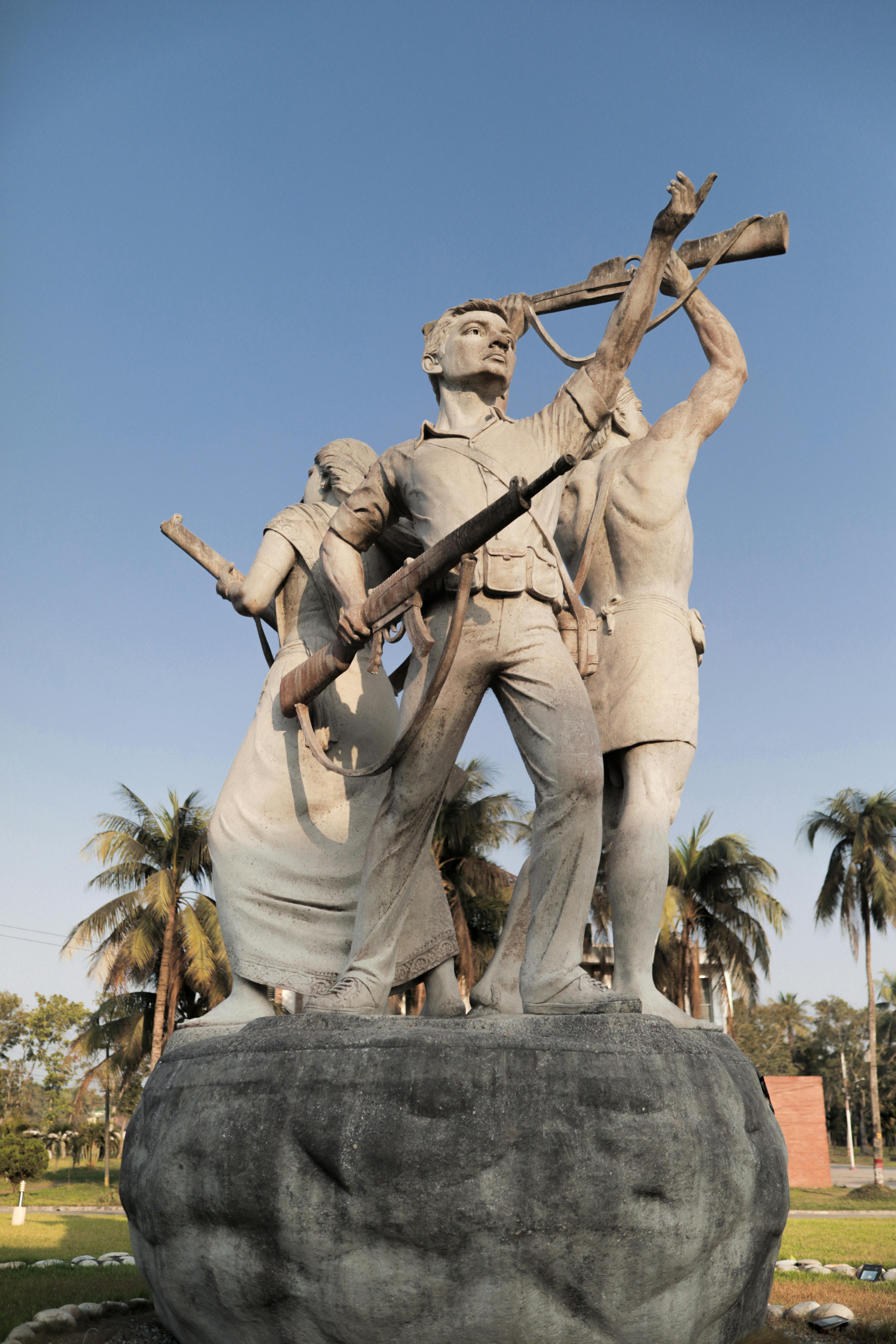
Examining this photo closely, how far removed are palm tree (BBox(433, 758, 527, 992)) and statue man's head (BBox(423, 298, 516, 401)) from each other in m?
17.3

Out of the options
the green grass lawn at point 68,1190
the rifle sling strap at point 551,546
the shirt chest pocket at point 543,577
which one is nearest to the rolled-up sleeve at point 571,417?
the rifle sling strap at point 551,546

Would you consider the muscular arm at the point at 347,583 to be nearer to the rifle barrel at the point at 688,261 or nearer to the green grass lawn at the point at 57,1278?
the rifle barrel at the point at 688,261

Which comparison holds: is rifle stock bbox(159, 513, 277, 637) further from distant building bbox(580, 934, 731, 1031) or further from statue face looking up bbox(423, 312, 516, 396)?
distant building bbox(580, 934, 731, 1031)

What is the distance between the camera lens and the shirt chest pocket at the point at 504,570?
378 centimetres

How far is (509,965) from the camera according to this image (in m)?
4.17

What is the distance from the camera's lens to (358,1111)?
300cm

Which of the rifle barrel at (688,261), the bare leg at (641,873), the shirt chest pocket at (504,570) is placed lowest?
the bare leg at (641,873)

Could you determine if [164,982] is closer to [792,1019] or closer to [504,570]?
[504,570]

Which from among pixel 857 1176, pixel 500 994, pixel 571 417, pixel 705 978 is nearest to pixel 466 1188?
pixel 500 994

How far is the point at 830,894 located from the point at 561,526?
27.2m

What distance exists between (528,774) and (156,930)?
71.6 feet

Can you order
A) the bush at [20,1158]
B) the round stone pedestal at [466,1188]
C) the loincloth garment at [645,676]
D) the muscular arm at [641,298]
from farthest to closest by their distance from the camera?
the bush at [20,1158], the loincloth garment at [645,676], the muscular arm at [641,298], the round stone pedestal at [466,1188]

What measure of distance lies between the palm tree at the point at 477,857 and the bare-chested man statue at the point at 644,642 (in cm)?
1680

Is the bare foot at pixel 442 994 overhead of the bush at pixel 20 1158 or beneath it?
overhead
